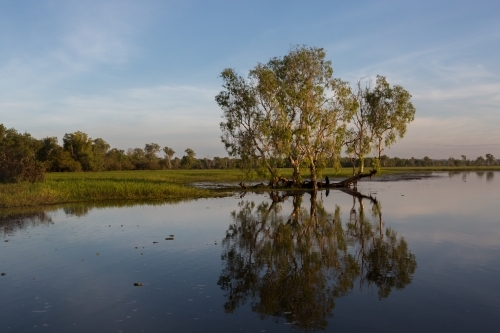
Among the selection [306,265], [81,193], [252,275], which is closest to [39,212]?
[81,193]

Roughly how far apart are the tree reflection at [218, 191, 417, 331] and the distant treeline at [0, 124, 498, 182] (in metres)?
23.5

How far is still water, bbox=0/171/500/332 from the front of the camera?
27.1 ft

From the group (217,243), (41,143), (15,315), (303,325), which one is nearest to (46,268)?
(15,315)

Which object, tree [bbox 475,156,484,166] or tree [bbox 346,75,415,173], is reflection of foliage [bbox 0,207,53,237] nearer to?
tree [bbox 346,75,415,173]

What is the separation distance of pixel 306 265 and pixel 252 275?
5.85ft

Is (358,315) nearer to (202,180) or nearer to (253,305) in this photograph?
(253,305)

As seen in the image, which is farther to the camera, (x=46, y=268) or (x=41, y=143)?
(x=41, y=143)

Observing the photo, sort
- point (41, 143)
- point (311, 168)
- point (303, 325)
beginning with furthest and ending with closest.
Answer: point (41, 143) → point (311, 168) → point (303, 325)

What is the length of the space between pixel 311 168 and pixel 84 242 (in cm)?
3024

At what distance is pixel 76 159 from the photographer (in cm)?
9412

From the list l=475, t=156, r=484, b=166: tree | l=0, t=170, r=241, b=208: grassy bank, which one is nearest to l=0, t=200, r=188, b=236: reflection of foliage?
l=0, t=170, r=241, b=208: grassy bank

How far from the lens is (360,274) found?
11.1m

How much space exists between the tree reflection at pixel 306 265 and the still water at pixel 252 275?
0.14ft

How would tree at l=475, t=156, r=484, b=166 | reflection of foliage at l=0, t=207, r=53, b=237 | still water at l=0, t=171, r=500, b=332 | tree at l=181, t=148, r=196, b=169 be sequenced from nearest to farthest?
1. still water at l=0, t=171, r=500, b=332
2. reflection of foliage at l=0, t=207, r=53, b=237
3. tree at l=181, t=148, r=196, b=169
4. tree at l=475, t=156, r=484, b=166
